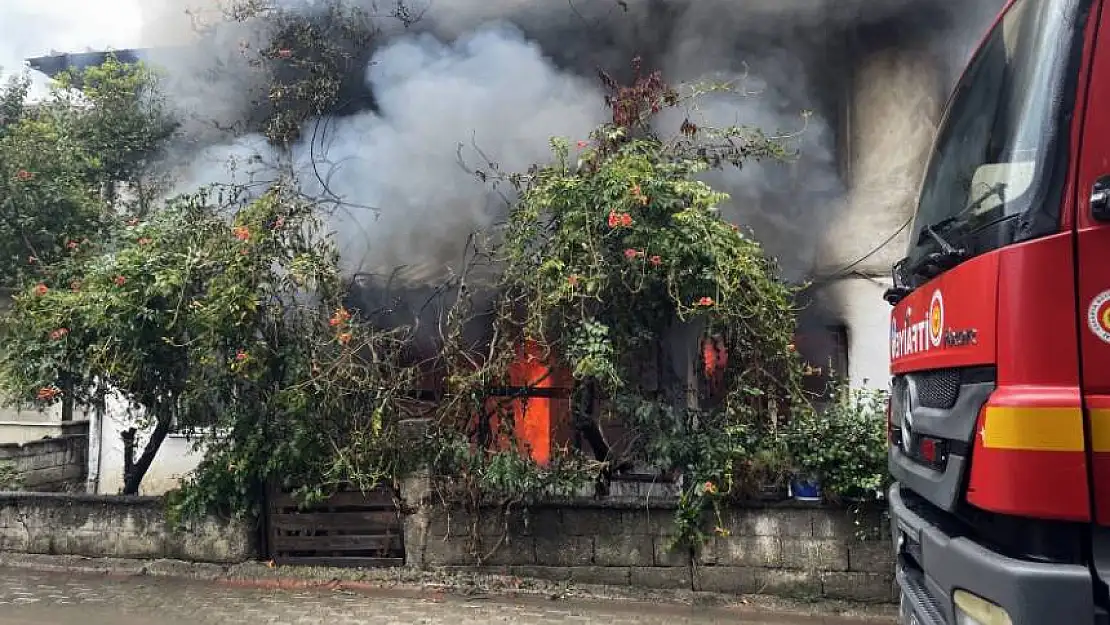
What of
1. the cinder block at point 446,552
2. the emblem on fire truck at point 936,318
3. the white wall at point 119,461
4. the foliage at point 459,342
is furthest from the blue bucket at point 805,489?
the white wall at point 119,461

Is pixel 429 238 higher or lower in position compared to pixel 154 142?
lower

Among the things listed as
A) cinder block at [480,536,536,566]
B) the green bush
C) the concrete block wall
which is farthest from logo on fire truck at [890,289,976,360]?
the concrete block wall

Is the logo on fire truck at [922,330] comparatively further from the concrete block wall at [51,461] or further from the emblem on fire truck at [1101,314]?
Answer: the concrete block wall at [51,461]

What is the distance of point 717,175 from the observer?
292 inches

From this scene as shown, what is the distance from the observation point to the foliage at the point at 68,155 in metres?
7.40

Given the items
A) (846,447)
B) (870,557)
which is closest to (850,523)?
(870,557)

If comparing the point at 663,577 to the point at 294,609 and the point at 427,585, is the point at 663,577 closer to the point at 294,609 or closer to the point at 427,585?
the point at 427,585

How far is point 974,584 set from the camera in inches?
86.6

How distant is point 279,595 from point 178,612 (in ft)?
2.36

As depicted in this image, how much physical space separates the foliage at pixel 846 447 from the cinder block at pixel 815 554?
39 centimetres

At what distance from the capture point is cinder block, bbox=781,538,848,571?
5266 millimetres

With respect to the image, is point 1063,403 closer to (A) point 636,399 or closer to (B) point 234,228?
(A) point 636,399

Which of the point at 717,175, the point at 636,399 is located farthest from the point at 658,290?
the point at 717,175

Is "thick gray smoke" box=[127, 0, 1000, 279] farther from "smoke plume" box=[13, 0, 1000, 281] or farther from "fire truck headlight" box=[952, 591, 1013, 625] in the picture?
"fire truck headlight" box=[952, 591, 1013, 625]
